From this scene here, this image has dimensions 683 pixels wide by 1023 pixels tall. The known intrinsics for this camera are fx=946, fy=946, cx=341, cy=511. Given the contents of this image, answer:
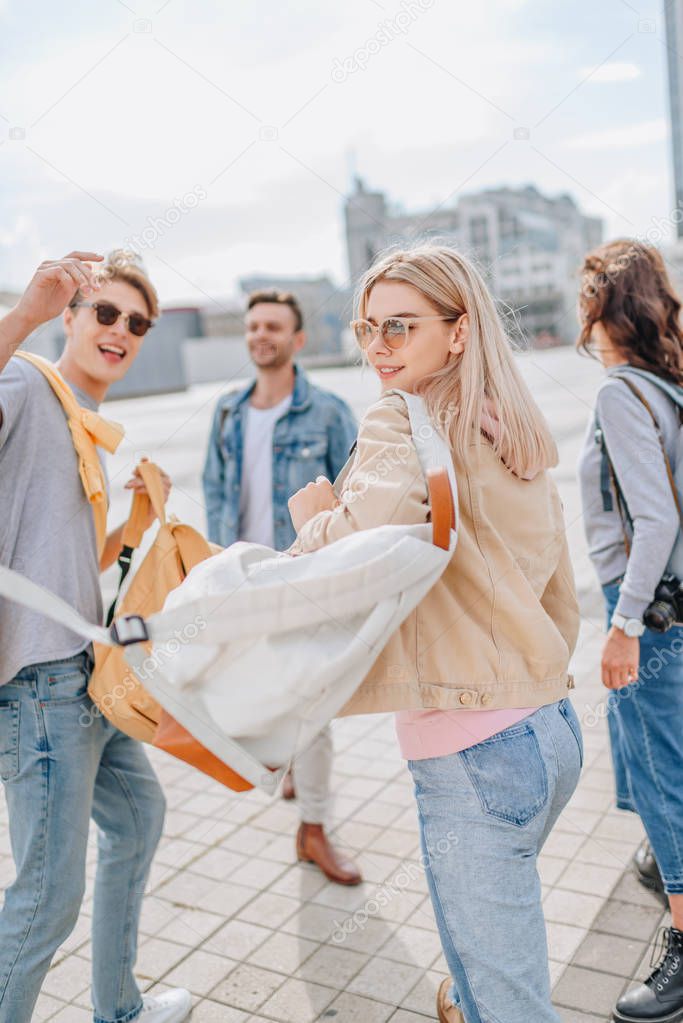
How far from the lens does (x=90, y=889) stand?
342 cm

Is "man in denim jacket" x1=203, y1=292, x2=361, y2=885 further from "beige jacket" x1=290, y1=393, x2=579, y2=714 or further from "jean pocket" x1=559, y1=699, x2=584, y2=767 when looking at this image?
"beige jacket" x1=290, y1=393, x2=579, y2=714

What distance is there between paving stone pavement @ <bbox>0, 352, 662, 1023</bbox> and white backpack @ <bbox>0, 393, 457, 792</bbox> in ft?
5.28

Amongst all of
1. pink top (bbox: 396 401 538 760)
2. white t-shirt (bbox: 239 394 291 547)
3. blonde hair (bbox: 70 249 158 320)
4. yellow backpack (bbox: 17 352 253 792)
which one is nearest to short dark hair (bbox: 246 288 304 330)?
white t-shirt (bbox: 239 394 291 547)

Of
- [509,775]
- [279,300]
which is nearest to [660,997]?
[509,775]

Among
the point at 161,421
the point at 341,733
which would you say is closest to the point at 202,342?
the point at 161,421

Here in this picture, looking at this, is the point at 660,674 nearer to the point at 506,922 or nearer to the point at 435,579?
the point at 506,922

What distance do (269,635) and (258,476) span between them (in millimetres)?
2505

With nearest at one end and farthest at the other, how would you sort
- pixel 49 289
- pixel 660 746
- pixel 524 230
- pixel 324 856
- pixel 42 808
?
pixel 49 289
pixel 42 808
pixel 660 746
pixel 324 856
pixel 524 230

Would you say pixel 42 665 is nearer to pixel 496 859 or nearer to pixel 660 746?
pixel 496 859

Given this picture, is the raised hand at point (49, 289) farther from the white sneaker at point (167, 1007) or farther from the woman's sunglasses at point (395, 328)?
the white sneaker at point (167, 1007)

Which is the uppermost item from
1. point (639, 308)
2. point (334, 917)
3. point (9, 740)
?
point (639, 308)

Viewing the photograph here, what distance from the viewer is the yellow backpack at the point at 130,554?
2117 millimetres

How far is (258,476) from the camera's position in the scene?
12.8ft

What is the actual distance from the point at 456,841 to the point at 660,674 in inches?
51.1
